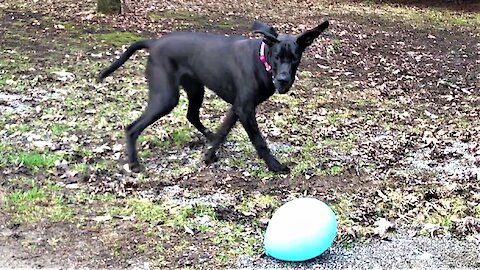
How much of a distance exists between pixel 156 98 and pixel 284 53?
137 centimetres

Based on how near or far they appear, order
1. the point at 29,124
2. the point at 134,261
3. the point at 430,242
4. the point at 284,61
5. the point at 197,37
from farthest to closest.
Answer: the point at 29,124, the point at 197,37, the point at 284,61, the point at 430,242, the point at 134,261

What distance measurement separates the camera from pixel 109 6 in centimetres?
1525

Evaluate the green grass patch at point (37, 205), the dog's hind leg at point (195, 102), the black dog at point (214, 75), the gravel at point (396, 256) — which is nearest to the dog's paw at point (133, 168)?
the black dog at point (214, 75)

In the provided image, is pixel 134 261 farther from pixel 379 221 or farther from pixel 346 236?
pixel 379 221

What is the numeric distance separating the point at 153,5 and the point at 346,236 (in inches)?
554

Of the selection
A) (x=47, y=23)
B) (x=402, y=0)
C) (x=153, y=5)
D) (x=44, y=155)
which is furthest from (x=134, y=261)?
(x=402, y=0)

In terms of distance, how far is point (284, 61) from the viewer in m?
5.50

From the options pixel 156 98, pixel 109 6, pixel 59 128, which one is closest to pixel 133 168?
pixel 156 98

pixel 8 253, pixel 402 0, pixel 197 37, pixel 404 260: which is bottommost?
pixel 402 0

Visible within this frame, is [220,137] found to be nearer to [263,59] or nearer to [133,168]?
[133,168]

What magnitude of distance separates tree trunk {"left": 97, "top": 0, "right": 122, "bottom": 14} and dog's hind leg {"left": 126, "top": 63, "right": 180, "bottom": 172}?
30.8 feet

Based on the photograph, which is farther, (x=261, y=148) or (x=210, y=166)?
(x=210, y=166)

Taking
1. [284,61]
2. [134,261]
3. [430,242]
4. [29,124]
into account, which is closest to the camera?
[134,261]

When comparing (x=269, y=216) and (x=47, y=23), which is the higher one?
(x=269, y=216)
